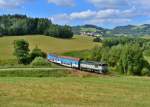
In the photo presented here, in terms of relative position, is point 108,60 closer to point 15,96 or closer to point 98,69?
point 98,69

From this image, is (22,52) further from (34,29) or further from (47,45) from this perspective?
(34,29)

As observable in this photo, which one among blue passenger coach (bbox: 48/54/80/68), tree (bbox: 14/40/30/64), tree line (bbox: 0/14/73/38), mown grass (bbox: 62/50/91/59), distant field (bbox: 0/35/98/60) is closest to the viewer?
blue passenger coach (bbox: 48/54/80/68)

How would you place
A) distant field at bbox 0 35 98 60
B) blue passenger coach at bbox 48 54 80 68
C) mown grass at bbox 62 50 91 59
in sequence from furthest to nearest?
distant field at bbox 0 35 98 60 → mown grass at bbox 62 50 91 59 → blue passenger coach at bbox 48 54 80 68

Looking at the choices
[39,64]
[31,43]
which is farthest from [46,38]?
[39,64]

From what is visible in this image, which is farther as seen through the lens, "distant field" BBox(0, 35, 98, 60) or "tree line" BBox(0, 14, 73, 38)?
"tree line" BBox(0, 14, 73, 38)

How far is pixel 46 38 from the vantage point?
16725 cm

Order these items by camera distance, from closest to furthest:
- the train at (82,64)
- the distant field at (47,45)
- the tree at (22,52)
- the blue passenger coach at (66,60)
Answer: the train at (82,64), the blue passenger coach at (66,60), the tree at (22,52), the distant field at (47,45)

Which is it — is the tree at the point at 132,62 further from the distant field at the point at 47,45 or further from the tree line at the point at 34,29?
the tree line at the point at 34,29

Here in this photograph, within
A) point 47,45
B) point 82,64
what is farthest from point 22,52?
point 47,45

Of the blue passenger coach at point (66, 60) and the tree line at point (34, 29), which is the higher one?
the tree line at point (34, 29)

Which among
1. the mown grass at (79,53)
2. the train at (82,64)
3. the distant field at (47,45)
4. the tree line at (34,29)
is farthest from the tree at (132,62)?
the tree line at (34,29)

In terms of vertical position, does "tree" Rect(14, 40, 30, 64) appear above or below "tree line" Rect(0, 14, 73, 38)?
below

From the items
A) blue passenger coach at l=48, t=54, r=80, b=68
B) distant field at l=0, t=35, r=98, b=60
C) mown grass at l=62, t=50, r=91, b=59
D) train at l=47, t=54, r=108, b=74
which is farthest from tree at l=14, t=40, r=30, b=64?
mown grass at l=62, t=50, r=91, b=59

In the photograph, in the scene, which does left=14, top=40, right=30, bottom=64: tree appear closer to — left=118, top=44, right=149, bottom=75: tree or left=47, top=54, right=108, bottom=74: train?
left=47, top=54, right=108, bottom=74: train
